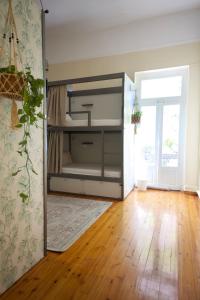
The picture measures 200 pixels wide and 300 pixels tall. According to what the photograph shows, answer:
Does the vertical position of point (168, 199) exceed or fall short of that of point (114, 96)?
it falls short

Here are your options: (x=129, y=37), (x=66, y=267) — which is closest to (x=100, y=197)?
(x=66, y=267)

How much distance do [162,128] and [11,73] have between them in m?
3.27

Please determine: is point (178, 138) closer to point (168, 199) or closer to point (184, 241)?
point (168, 199)

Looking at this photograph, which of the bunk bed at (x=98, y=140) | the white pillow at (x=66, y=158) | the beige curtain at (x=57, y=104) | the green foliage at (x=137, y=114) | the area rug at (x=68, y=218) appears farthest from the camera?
the white pillow at (x=66, y=158)

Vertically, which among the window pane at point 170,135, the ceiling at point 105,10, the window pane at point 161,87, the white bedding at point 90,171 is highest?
the ceiling at point 105,10

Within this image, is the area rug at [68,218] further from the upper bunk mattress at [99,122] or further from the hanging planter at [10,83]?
the hanging planter at [10,83]

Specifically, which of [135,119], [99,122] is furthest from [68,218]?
[135,119]

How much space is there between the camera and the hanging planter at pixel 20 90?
3.58 ft

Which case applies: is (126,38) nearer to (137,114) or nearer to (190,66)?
(190,66)

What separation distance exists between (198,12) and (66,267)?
437 cm

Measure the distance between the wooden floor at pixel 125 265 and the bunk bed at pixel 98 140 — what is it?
2.84 feet

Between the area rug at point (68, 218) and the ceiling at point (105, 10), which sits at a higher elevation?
the ceiling at point (105, 10)

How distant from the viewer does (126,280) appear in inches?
57.0

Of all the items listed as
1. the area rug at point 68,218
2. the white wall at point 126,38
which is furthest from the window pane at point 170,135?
the area rug at point 68,218
